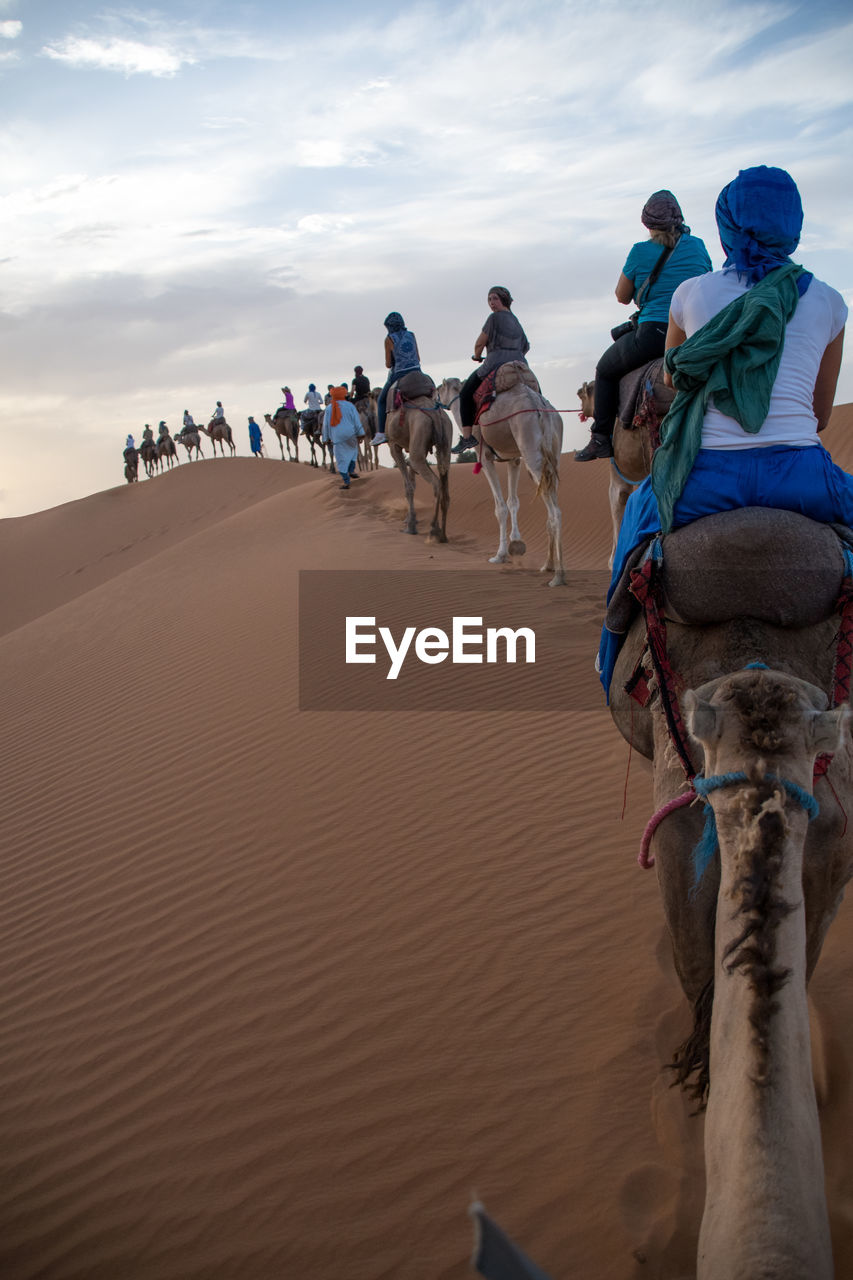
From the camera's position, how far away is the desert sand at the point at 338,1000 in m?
3.40

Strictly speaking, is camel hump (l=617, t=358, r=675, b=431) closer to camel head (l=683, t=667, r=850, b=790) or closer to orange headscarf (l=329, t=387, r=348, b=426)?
camel head (l=683, t=667, r=850, b=790)

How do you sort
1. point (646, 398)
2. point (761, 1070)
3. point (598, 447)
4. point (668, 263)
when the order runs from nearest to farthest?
1. point (761, 1070)
2. point (668, 263)
3. point (646, 398)
4. point (598, 447)

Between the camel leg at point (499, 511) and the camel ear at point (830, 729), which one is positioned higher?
the camel leg at point (499, 511)

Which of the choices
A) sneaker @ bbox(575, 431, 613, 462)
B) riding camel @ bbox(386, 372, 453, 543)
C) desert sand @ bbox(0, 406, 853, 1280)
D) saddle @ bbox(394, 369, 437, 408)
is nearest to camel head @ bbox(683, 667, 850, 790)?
desert sand @ bbox(0, 406, 853, 1280)

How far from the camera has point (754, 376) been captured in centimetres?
279

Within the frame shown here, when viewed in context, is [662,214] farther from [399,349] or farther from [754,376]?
[399,349]

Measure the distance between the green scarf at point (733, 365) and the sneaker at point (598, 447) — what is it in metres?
5.54

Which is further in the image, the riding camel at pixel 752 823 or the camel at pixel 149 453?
the camel at pixel 149 453

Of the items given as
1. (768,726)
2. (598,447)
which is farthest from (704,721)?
(598,447)

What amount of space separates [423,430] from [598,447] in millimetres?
6883

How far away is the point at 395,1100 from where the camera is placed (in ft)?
12.9

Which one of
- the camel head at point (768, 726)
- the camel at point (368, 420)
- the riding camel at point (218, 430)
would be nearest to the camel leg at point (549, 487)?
the camel head at point (768, 726)

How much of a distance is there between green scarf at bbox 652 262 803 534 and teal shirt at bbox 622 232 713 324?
3.64 meters

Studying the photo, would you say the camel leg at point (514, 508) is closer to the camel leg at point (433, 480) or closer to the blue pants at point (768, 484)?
the camel leg at point (433, 480)
